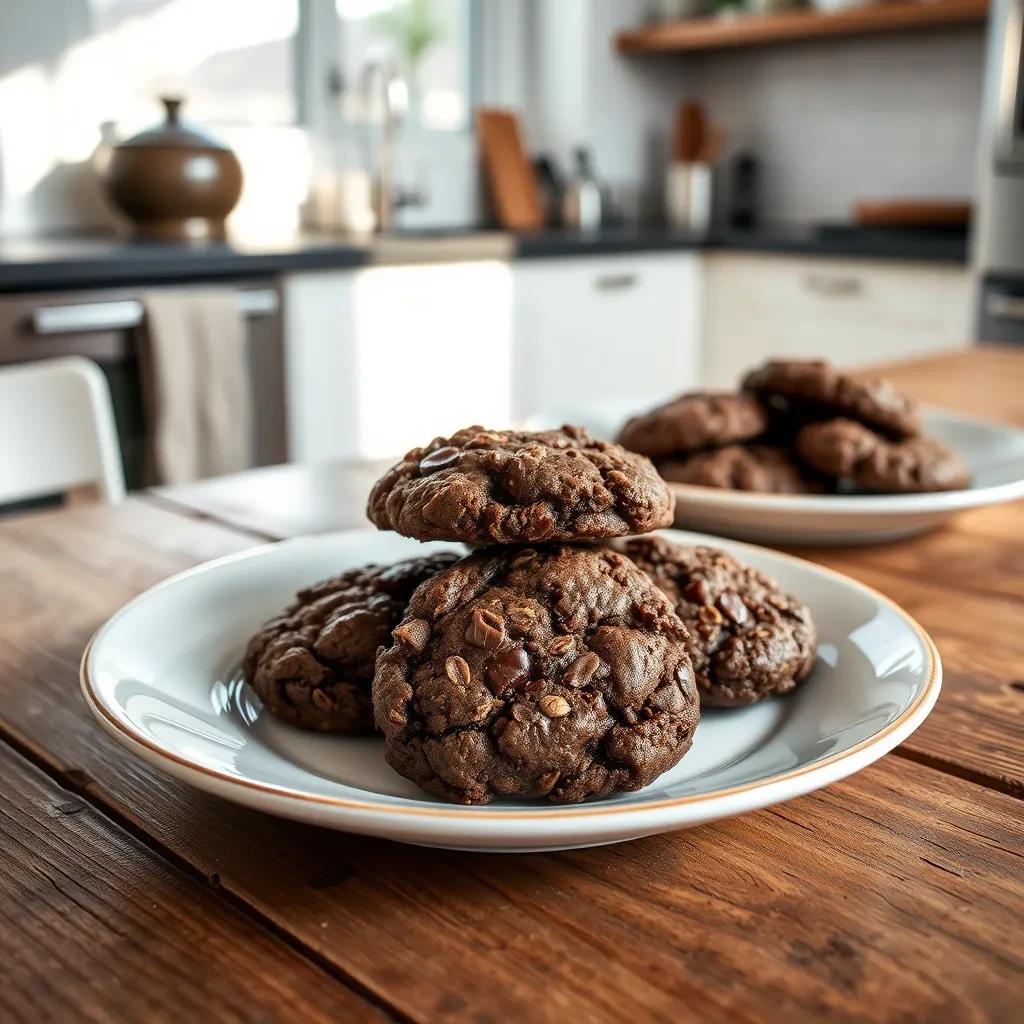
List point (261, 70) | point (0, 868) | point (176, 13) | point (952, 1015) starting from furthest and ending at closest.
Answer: point (261, 70), point (176, 13), point (0, 868), point (952, 1015)

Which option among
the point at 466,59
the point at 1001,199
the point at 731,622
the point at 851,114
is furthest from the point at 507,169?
the point at 731,622

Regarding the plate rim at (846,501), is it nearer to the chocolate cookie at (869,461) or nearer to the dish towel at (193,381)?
the chocolate cookie at (869,461)

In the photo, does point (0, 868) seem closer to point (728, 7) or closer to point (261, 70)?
point (261, 70)

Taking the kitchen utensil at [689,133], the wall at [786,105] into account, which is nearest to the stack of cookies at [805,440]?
the wall at [786,105]

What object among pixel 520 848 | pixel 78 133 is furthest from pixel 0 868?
pixel 78 133

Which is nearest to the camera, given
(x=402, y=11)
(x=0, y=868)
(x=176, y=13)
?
(x=0, y=868)

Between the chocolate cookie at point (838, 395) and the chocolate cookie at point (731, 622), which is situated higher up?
the chocolate cookie at point (838, 395)

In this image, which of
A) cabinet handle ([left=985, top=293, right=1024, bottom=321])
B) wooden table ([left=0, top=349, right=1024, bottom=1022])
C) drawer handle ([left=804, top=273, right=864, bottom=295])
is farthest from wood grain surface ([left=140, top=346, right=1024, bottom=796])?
drawer handle ([left=804, top=273, right=864, bottom=295])
